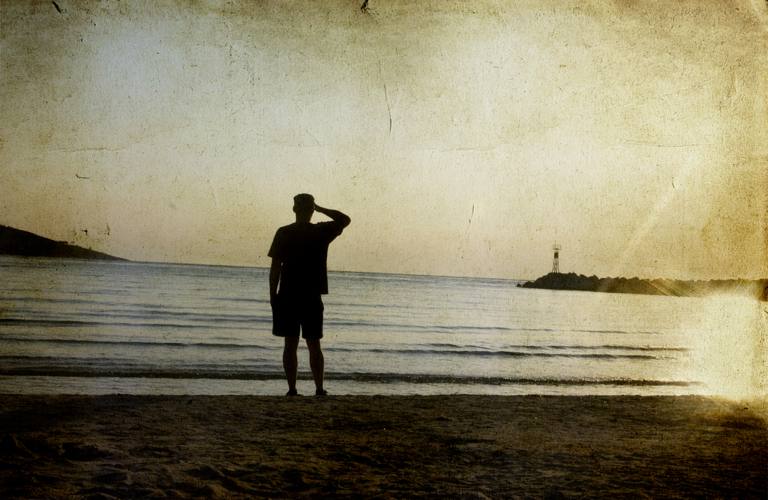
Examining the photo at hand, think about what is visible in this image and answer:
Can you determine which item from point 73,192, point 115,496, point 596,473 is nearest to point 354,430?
point 596,473

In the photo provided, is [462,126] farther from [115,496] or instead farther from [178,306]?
[178,306]

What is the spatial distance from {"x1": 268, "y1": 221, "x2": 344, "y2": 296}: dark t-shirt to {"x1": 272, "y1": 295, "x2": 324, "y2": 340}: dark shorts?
66mm

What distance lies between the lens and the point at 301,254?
566 cm

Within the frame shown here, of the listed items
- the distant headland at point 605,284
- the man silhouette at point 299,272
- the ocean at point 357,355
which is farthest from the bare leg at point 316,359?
the distant headland at point 605,284

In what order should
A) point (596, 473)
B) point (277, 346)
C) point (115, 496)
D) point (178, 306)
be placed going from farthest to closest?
1. point (178, 306)
2. point (277, 346)
3. point (596, 473)
4. point (115, 496)

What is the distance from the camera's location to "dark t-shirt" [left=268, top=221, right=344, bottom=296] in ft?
18.5

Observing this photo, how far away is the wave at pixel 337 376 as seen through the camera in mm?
8680

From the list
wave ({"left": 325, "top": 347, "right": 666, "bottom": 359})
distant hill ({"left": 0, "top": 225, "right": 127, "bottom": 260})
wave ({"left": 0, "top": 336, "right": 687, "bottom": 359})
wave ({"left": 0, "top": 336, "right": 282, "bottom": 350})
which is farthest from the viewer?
distant hill ({"left": 0, "top": 225, "right": 127, "bottom": 260})

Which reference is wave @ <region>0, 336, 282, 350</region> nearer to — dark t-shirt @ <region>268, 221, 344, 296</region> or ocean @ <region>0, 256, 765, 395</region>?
ocean @ <region>0, 256, 765, 395</region>

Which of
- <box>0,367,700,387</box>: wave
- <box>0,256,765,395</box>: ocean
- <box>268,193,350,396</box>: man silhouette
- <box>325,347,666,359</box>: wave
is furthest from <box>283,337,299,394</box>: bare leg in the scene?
<box>325,347,666,359</box>: wave

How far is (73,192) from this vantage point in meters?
12.9

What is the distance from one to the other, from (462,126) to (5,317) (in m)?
12.5

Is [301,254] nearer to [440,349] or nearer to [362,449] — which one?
[362,449]

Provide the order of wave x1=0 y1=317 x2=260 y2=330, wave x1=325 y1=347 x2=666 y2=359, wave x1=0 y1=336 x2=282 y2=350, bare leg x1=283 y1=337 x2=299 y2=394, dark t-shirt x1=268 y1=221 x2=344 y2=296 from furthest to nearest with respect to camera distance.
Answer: wave x1=0 y1=317 x2=260 y2=330
wave x1=325 y1=347 x2=666 y2=359
wave x1=0 y1=336 x2=282 y2=350
bare leg x1=283 y1=337 x2=299 y2=394
dark t-shirt x1=268 y1=221 x2=344 y2=296
